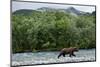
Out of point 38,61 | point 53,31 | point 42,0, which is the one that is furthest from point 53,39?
point 42,0

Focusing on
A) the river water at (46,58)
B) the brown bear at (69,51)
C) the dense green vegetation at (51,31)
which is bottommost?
the river water at (46,58)

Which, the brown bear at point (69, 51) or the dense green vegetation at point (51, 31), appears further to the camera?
the brown bear at point (69, 51)

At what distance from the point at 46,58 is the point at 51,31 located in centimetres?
35

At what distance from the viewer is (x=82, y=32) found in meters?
2.89

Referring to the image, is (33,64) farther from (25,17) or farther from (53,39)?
(25,17)

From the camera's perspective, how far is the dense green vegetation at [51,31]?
8.43 feet

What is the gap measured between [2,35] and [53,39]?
0.66m

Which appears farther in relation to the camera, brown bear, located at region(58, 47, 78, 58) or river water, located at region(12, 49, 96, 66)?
brown bear, located at region(58, 47, 78, 58)

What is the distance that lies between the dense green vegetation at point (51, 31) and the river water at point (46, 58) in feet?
0.21

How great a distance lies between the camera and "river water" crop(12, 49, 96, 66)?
101 inches

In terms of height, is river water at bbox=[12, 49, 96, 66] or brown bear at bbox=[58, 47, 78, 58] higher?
brown bear at bbox=[58, 47, 78, 58]

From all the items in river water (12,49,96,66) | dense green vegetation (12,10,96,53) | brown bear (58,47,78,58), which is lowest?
river water (12,49,96,66)

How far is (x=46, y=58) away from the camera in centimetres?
269

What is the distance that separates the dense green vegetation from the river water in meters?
0.06
